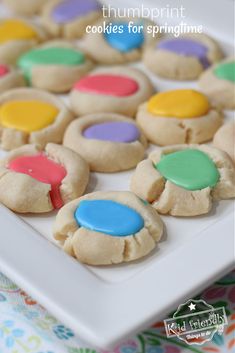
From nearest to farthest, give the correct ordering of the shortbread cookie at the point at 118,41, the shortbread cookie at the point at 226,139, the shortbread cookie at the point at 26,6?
the shortbread cookie at the point at 226,139 < the shortbread cookie at the point at 118,41 < the shortbread cookie at the point at 26,6

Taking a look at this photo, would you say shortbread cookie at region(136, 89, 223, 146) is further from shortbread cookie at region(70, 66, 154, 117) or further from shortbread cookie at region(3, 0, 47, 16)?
shortbread cookie at region(3, 0, 47, 16)

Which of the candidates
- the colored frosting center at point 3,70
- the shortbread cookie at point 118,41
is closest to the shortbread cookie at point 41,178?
the colored frosting center at point 3,70

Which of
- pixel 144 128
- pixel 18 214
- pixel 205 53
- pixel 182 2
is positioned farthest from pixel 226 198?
pixel 182 2

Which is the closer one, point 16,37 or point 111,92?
point 111,92

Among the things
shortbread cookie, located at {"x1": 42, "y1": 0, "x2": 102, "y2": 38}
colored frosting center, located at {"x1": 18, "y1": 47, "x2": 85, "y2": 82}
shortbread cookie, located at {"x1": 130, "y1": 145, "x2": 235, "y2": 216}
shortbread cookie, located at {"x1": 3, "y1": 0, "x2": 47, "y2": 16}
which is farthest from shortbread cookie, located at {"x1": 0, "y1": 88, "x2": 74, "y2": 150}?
shortbread cookie, located at {"x1": 3, "y1": 0, "x2": 47, "y2": 16}

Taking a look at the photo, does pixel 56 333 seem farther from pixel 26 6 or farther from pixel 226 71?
pixel 26 6

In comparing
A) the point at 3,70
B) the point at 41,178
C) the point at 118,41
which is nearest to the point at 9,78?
the point at 3,70

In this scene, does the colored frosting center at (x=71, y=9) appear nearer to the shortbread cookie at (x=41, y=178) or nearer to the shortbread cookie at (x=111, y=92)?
the shortbread cookie at (x=111, y=92)
